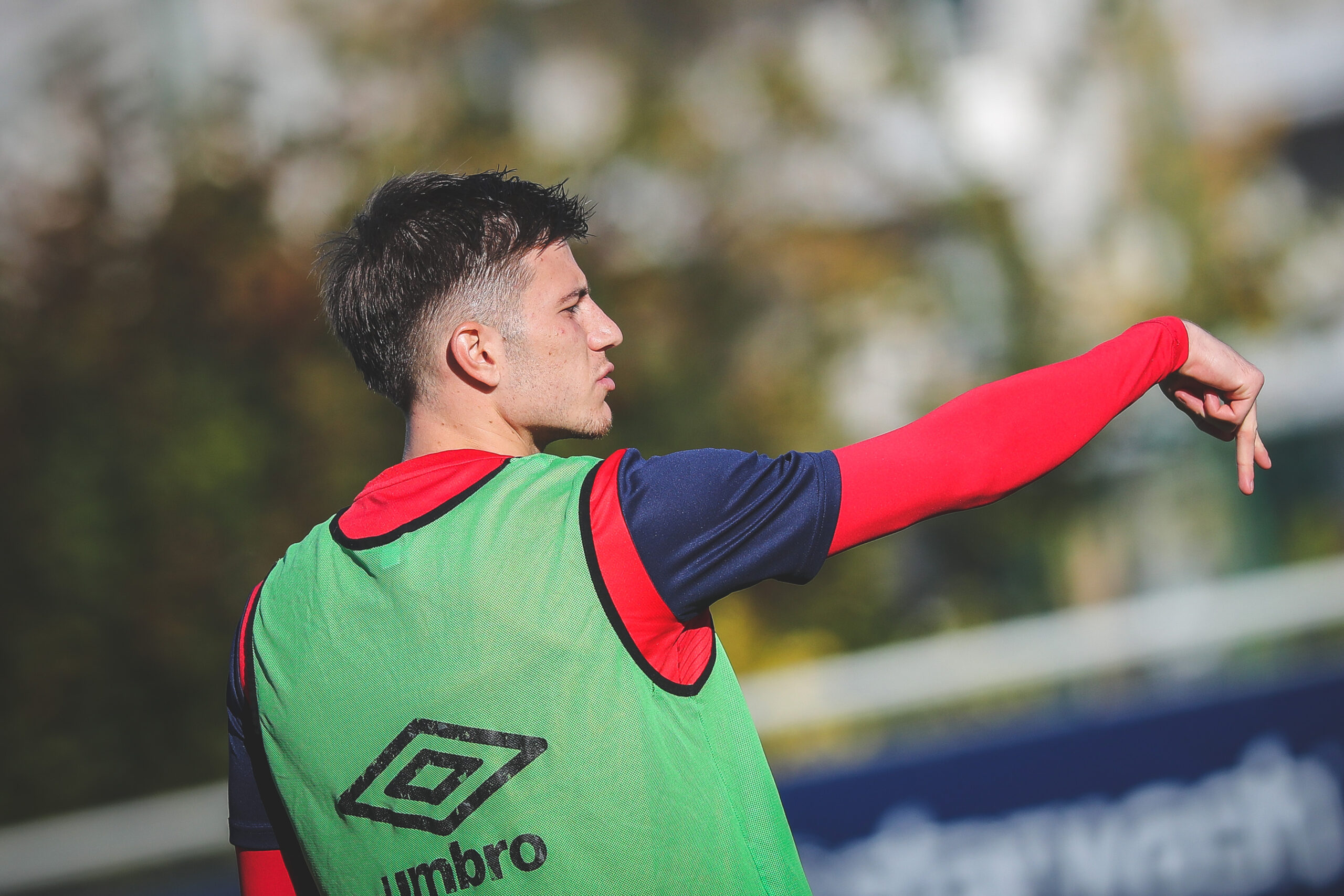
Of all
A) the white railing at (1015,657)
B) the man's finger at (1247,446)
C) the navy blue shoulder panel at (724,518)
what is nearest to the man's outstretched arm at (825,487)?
the navy blue shoulder panel at (724,518)

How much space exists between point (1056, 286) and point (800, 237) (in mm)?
1503

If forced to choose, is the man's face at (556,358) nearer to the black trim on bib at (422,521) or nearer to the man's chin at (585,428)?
the man's chin at (585,428)

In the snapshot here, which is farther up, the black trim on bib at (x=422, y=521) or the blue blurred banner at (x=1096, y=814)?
the black trim on bib at (x=422, y=521)

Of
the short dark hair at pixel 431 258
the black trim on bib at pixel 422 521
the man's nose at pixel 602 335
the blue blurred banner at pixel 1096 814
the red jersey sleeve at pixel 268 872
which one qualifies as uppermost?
the short dark hair at pixel 431 258

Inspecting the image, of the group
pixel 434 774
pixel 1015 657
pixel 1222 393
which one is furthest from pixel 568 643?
pixel 1015 657

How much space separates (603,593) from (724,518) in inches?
6.5

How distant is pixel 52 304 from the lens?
5.36 meters

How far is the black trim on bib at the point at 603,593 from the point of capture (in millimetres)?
1227

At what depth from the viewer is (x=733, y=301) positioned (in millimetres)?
5883

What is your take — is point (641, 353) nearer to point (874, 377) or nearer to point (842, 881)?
point (874, 377)

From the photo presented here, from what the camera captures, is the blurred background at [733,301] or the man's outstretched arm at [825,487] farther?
the blurred background at [733,301]

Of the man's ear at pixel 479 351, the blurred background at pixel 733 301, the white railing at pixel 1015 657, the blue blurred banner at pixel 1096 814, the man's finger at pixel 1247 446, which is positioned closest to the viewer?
the man's ear at pixel 479 351

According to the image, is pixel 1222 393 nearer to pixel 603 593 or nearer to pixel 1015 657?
pixel 603 593

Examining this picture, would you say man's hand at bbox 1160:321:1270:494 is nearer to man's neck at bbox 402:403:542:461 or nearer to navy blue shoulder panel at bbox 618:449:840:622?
navy blue shoulder panel at bbox 618:449:840:622
